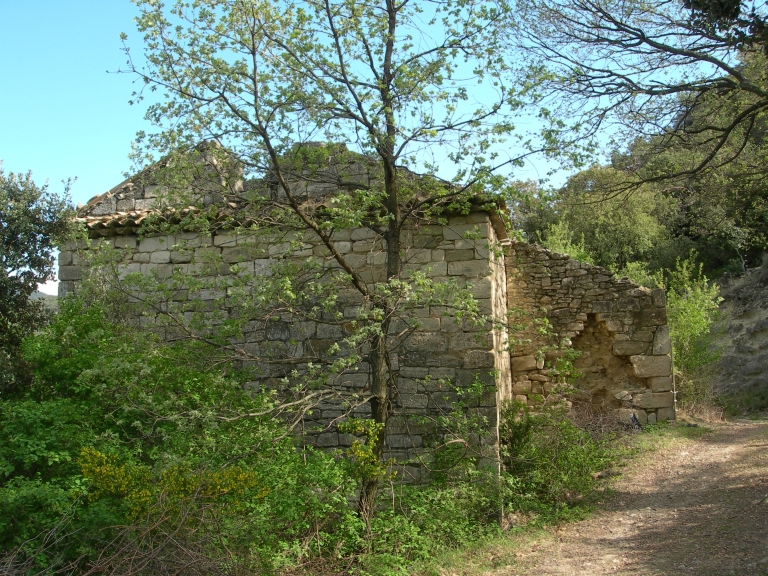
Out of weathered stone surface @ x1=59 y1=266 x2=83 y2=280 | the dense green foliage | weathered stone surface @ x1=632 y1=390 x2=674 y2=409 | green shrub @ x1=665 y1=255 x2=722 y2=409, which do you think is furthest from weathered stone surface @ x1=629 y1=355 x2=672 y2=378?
weathered stone surface @ x1=59 y1=266 x2=83 y2=280

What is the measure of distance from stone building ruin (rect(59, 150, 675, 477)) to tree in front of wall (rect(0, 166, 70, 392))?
3.84 feet

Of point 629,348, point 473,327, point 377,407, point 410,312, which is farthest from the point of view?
point 629,348

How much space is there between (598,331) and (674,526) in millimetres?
5029

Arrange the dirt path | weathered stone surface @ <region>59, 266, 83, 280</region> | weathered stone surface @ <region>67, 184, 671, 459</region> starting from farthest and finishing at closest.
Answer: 1. weathered stone surface @ <region>59, 266, 83, 280</region>
2. weathered stone surface @ <region>67, 184, 671, 459</region>
3. the dirt path

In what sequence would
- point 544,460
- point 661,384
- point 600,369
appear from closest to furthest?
point 544,460
point 661,384
point 600,369

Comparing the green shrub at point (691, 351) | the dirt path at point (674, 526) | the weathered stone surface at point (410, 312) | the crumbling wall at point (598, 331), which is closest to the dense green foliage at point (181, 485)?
the weathered stone surface at point (410, 312)

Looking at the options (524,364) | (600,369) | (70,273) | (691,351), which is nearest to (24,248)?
(70,273)

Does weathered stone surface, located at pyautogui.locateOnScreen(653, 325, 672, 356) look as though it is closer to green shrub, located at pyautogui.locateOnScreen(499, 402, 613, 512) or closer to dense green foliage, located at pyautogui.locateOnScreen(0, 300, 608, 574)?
green shrub, located at pyautogui.locateOnScreen(499, 402, 613, 512)

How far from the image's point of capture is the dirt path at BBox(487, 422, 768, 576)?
572 cm

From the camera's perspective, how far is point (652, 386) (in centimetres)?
1100

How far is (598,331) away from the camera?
11.4 metres

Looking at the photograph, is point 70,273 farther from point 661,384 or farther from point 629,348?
point 661,384

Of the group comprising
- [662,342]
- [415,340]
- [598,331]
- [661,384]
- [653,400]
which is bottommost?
[653,400]

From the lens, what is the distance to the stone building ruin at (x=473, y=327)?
294 inches
